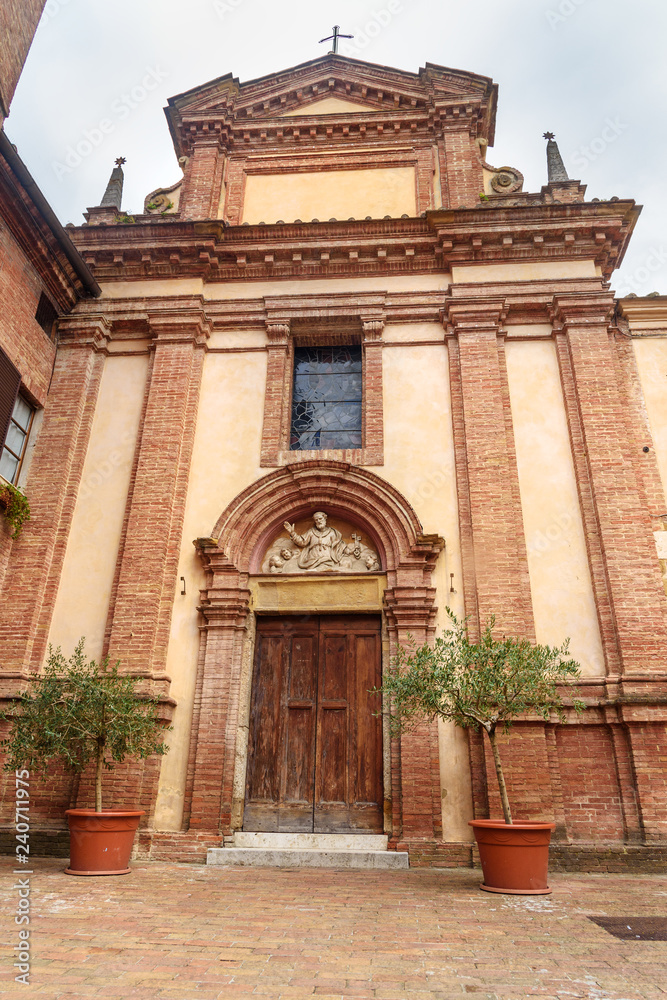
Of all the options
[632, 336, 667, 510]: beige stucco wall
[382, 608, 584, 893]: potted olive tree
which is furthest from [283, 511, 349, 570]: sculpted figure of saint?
[632, 336, 667, 510]: beige stucco wall

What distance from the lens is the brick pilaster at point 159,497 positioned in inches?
356

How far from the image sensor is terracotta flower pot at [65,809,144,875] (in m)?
6.95

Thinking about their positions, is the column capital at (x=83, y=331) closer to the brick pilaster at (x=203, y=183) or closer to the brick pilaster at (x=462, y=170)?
the brick pilaster at (x=203, y=183)

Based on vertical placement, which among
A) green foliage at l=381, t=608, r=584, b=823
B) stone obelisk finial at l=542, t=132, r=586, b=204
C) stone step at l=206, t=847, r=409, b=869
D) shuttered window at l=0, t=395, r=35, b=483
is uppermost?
stone obelisk finial at l=542, t=132, r=586, b=204

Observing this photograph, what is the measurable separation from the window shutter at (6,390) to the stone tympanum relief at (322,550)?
4.07 m

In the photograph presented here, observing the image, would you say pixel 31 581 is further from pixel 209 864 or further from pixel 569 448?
pixel 569 448

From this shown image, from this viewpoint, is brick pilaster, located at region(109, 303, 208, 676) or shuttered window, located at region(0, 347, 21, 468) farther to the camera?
shuttered window, located at region(0, 347, 21, 468)

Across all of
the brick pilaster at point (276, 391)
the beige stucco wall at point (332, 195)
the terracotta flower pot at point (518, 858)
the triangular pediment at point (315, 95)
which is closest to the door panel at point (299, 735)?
the brick pilaster at point (276, 391)

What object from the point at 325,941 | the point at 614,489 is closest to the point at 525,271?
the point at 614,489

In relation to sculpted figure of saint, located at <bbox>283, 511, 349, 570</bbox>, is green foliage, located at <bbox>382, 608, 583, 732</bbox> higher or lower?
lower

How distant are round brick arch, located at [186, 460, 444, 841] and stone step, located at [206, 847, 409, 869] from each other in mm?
357

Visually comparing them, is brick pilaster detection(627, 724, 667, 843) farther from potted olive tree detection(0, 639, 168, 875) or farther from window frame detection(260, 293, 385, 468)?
potted olive tree detection(0, 639, 168, 875)

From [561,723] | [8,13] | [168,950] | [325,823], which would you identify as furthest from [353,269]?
[168,950]

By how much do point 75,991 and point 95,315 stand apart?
9.86 metres
